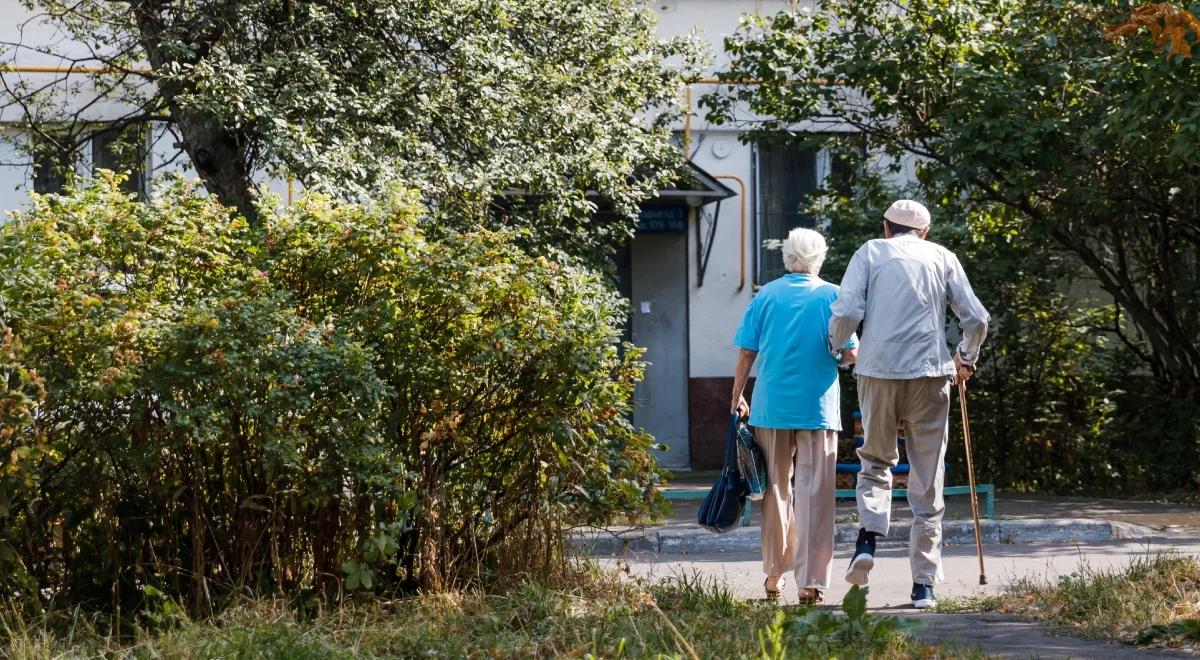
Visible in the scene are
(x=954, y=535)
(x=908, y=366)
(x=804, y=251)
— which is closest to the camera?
(x=908, y=366)

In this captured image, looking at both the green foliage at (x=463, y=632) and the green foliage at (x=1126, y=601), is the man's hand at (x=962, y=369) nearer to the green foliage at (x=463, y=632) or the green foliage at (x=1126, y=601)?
the green foliage at (x=1126, y=601)

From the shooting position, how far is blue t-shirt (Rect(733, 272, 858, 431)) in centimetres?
674

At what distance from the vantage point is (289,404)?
5406 mm

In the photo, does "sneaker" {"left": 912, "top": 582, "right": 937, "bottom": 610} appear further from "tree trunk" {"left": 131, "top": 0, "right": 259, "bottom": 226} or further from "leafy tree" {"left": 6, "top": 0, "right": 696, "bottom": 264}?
"tree trunk" {"left": 131, "top": 0, "right": 259, "bottom": 226}

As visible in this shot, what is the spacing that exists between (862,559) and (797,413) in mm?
724

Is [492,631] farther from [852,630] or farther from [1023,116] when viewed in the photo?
[1023,116]

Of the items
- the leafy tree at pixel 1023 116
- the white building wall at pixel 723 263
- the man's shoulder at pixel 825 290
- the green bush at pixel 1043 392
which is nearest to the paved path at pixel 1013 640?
the man's shoulder at pixel 825 290

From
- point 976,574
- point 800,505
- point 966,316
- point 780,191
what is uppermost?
point 780,191

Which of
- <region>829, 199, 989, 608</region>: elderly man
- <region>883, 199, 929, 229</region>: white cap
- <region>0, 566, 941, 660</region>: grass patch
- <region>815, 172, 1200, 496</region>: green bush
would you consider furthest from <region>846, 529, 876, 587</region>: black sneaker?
<region>815, 172, 1200, 496</region>: green bush

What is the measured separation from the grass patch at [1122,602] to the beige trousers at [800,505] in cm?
62

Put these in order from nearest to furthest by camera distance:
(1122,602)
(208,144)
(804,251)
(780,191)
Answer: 1. (1122,602)
2. (804,251)
3. (208,144)
4. (780,191)

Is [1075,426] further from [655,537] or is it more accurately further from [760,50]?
[655,537]

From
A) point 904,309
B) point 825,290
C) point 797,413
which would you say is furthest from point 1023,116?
point 797,413

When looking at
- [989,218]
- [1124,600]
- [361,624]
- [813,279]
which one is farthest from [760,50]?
[361,624]
